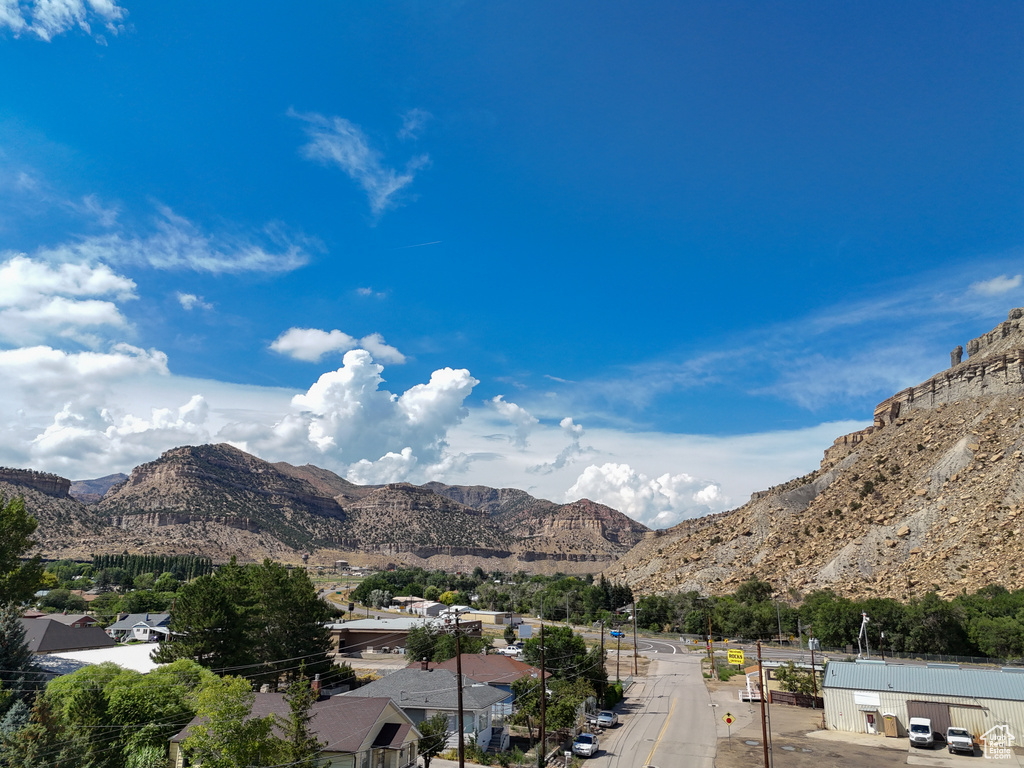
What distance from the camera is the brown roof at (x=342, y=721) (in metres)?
28.7

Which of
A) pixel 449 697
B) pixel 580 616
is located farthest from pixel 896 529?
pixel 449 697

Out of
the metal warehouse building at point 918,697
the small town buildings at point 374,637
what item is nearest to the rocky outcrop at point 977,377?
the metal warehouse building at point 918,697

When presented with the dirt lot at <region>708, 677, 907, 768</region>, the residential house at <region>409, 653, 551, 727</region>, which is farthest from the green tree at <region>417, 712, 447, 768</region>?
the dirt lot at <region>708, 677, 907, 768</region>

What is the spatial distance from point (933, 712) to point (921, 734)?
9.62 ft

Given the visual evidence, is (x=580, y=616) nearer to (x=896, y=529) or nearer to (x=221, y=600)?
(x=896, y=529)

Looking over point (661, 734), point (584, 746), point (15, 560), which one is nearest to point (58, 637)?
point (15, 560)

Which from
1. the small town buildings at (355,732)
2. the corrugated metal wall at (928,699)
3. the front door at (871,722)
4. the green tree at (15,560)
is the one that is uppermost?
the green tree at (15,560)

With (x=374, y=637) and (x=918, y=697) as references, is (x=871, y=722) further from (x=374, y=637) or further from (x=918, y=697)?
(x=374, y=637)

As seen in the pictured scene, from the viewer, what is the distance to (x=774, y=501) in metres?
146

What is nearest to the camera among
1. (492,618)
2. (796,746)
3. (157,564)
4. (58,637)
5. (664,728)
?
(796,746)

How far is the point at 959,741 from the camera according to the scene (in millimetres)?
38375

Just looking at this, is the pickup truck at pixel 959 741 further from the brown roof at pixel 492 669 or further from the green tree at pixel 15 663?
the green tree at pixel 15 663

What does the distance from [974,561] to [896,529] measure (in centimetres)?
1955

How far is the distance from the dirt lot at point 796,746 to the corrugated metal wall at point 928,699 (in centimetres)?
174
